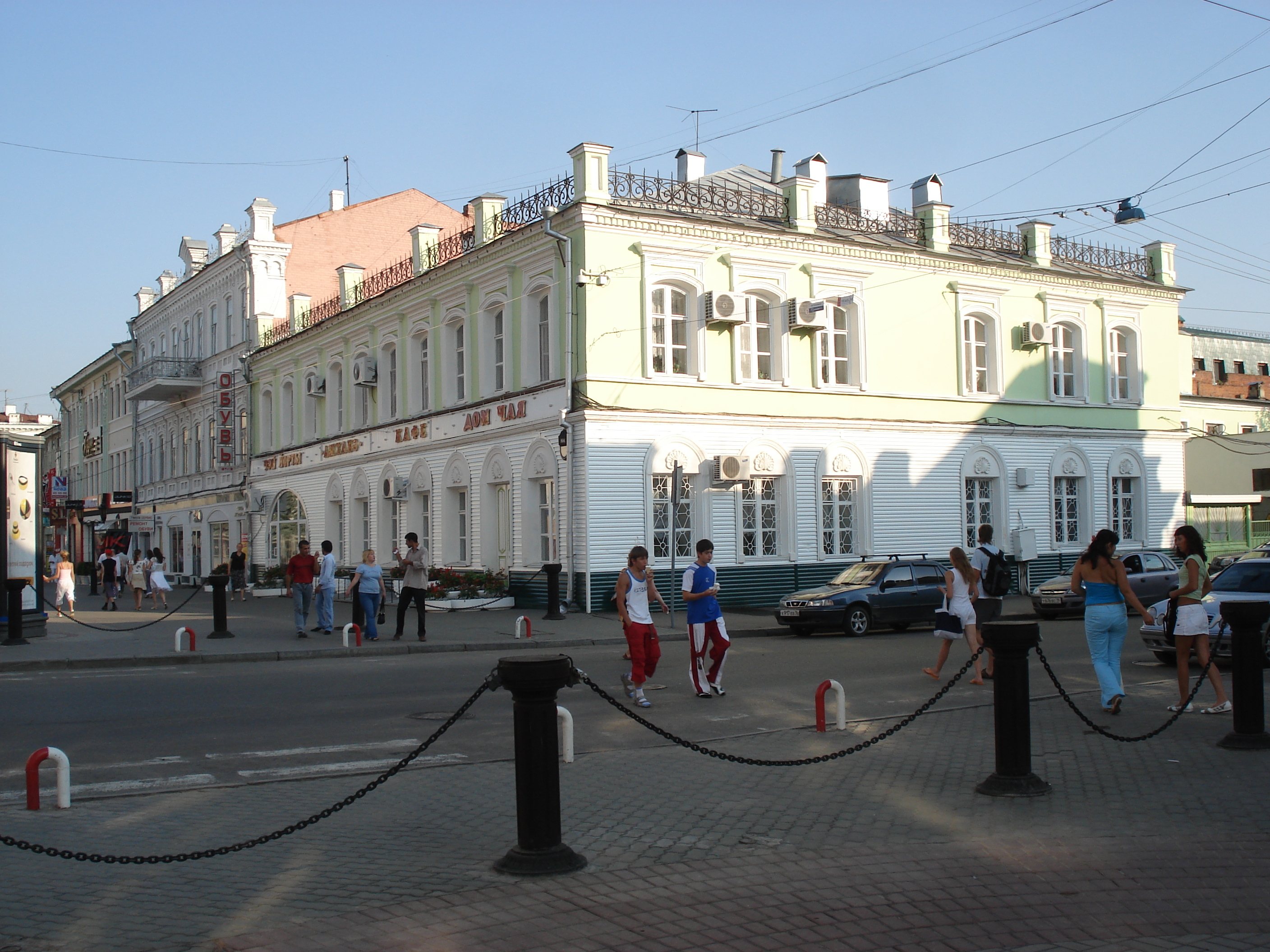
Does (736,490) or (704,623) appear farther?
(736,490)

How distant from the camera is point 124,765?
919 cm

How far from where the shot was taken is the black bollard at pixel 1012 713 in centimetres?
755

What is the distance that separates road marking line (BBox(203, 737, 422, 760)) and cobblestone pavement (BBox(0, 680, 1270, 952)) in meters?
1.25

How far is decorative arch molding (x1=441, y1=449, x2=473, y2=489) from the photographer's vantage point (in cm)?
2989

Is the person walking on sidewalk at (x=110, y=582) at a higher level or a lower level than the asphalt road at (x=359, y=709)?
higher

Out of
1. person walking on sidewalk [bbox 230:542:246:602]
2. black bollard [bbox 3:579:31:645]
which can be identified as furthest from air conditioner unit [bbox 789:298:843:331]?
person walking on sidewalk [bbox 230:542:246:602]

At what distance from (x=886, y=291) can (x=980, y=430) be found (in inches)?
183

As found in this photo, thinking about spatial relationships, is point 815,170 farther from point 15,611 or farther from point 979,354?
point 15,611

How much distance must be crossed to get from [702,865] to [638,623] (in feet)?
20.8

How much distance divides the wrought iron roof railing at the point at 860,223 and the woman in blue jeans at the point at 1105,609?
19.6m

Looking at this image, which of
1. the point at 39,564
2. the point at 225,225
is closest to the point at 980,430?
the point at 39,564

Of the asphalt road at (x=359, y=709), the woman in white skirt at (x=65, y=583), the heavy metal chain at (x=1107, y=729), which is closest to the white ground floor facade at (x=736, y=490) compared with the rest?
the asphalt road at (x=359, y=709)

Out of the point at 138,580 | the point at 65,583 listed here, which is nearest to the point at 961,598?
the point at 65,583

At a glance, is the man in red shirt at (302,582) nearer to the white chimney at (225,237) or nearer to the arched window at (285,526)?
the arched window at (285,526)
